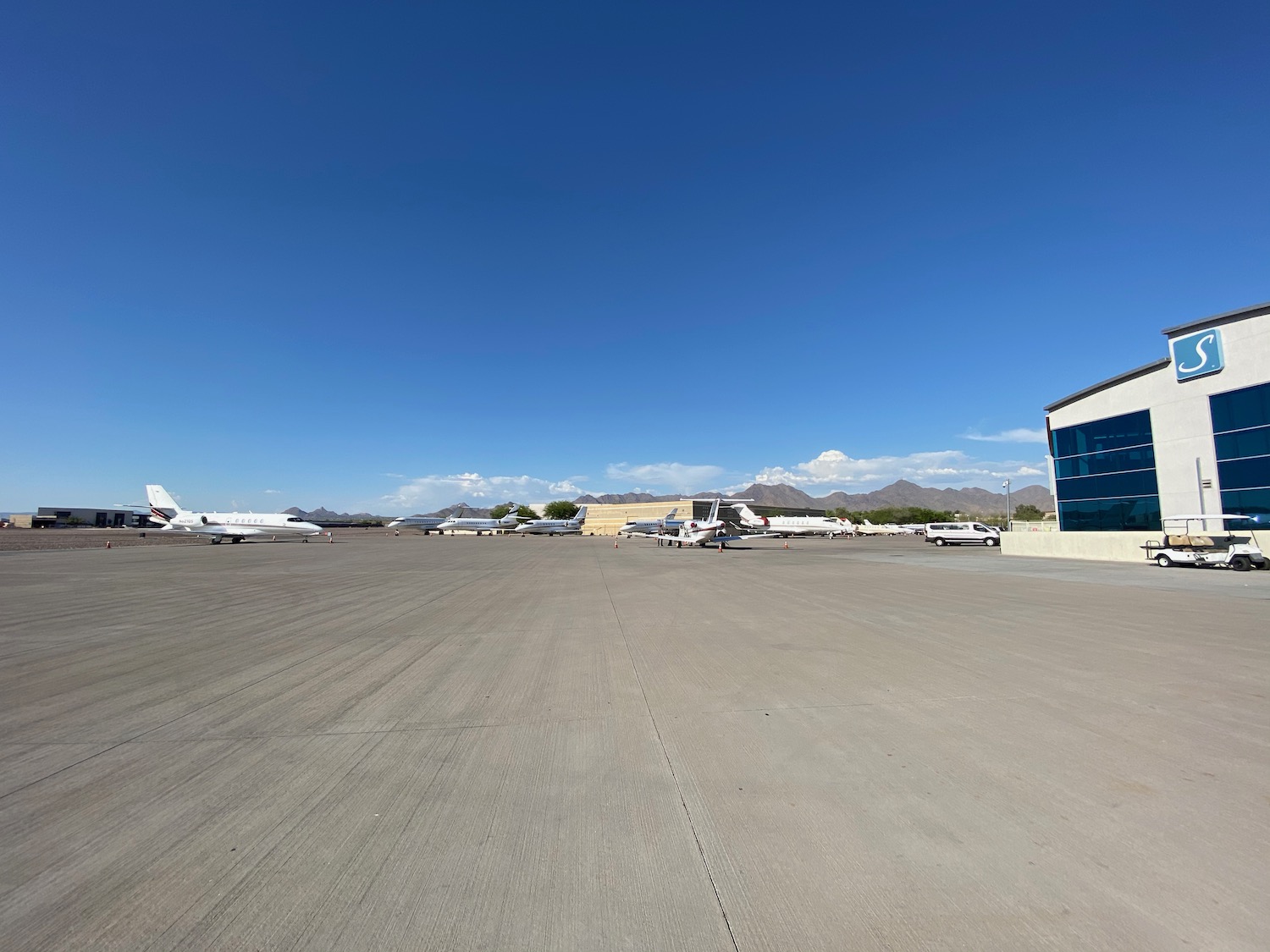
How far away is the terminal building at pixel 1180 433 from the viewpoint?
25.0 metres

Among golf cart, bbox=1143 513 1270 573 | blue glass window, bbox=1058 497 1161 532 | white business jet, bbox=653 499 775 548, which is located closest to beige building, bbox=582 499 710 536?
white business jet, bbox=653 499 775 548

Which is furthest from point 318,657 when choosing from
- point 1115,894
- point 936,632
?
point 936,632

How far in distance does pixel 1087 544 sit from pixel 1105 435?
8.32m

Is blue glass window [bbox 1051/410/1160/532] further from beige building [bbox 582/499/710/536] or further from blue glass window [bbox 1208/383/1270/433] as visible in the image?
beige building [bbox 582/499/710/536]

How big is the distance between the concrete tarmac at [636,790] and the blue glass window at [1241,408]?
2369 centimetres

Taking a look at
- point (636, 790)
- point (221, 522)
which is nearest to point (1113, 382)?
point (636, 790)

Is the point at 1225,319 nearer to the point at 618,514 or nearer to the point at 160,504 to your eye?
the point at 160,504

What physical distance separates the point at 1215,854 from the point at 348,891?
4.42 meters

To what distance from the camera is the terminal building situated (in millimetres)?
25000

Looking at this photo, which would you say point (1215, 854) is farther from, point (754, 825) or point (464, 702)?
point (464, 702)

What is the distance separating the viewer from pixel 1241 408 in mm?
25422

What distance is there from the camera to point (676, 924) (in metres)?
2.51

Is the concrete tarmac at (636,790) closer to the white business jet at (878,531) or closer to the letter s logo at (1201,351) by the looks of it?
the letter s logo at (1201,351)

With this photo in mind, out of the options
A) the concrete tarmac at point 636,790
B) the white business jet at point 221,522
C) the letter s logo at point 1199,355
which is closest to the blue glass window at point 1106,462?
the letter s logo at point 1199,355
